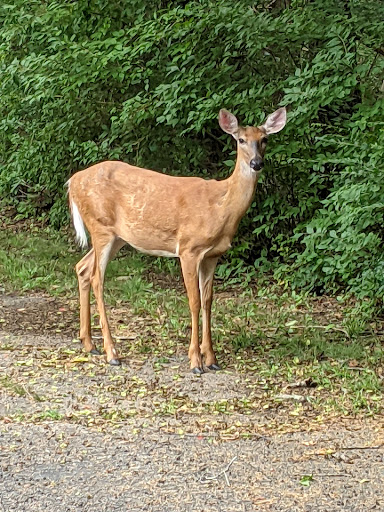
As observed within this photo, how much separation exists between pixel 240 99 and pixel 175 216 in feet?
6.60

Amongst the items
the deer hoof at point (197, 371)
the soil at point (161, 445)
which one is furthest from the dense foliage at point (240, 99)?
the soil at point (161, 445)

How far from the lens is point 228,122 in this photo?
6.95 metres

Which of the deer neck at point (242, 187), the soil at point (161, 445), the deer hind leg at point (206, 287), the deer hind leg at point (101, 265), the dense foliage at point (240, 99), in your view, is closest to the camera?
the soil at point (161, 445)

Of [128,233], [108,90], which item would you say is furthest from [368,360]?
[108,90]

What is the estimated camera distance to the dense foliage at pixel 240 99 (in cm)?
802

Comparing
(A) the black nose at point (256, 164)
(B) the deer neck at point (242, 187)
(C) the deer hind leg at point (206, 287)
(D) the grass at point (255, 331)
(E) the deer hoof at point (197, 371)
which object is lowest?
(D) the grass at point (255, 331)

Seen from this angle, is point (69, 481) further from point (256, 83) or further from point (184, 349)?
point (256, 83)

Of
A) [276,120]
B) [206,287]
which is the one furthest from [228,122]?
[206,287]

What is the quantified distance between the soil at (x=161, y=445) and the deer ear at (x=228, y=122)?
66.7 inches

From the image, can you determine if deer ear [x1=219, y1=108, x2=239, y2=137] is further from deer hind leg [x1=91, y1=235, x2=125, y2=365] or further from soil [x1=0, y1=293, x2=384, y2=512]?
soil [x1=0, y1=293, x2=384, y2=512]

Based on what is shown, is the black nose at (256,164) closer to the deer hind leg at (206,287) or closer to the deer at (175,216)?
the deer at (175,216)

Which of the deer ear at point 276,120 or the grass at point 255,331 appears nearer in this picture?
the grass at point 255,331

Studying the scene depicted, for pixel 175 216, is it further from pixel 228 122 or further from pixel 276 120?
pixel 276 120

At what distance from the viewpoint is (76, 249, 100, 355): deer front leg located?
24.2 feet
